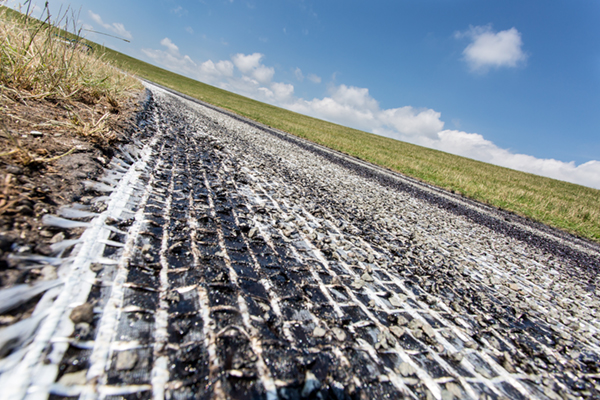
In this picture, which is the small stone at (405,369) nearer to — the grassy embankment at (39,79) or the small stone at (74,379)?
the small stone at (74,379)

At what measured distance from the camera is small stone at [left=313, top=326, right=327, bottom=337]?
1.67 meters

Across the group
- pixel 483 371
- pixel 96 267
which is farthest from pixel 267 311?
pixel 483 371

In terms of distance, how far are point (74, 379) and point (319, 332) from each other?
4.32ft

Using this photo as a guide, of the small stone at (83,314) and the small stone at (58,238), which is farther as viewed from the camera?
the small stone at (58,238)

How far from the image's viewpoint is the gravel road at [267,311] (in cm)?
118

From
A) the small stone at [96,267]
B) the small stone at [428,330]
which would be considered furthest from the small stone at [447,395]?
the small stone at [96,267]

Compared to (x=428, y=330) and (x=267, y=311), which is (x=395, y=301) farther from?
(x=267, y=311)

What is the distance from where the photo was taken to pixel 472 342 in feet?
6.85

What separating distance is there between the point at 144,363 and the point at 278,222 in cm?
213

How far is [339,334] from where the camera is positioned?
5.71ft

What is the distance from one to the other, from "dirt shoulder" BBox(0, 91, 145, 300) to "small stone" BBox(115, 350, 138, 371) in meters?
0.53

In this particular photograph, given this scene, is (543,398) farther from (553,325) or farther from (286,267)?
(286,267)

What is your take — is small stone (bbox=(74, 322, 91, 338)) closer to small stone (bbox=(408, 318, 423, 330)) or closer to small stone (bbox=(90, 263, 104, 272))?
small stone (bbox=(90, 263, 104, 272))

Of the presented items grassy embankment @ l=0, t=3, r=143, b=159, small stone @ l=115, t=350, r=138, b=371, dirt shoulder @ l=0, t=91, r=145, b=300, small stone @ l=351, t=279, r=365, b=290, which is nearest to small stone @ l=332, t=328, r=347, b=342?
small stone @ l=351, t=279, r=365, b=290
